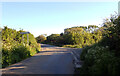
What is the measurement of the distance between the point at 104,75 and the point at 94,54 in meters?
1.90

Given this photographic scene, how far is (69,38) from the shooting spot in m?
42.3

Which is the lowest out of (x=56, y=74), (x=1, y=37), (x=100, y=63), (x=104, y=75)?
(x=56, y=74)

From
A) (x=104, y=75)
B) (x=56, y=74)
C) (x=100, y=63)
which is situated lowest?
(x=56, y=74)

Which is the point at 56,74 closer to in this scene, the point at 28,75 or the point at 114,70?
the point at 28,75

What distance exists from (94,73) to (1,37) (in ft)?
30.0

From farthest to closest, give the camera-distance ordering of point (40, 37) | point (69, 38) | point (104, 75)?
point (40, 37) < point (69, 38) < point (104, 75)

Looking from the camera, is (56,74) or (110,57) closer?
(110,57)

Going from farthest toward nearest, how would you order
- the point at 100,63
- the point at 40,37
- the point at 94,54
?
the point at 40,37, the point at 94,54, the point at 100,63

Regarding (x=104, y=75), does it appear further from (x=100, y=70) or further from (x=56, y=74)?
(x=56, y=74)

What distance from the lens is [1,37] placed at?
11242 mm

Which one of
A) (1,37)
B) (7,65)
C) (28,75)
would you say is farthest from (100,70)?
(1,37)

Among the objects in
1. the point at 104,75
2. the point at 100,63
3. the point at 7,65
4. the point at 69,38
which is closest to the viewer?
the point at 104,75

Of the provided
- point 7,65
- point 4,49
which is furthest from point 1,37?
point 7,65

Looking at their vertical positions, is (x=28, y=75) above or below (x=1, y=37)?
below
